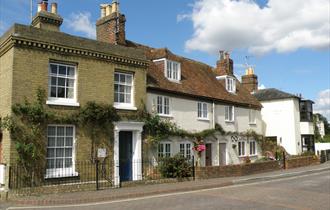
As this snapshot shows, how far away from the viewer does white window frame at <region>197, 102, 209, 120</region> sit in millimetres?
25500

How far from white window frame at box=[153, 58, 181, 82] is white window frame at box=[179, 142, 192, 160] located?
419cm

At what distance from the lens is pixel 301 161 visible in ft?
101

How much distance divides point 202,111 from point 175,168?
7.08 metres

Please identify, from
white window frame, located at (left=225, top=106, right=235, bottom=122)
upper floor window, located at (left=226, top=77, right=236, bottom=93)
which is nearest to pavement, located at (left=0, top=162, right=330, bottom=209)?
white window frame, located at (left=225, top=106, right=235, bottom=122)

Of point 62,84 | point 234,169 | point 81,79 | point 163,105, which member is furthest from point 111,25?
point 234,169

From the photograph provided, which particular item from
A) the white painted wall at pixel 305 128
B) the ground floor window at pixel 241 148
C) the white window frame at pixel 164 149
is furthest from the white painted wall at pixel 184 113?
the white painted wall at pixel 305 128

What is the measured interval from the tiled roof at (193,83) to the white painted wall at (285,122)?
3658mm

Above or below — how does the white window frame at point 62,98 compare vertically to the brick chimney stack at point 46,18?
below

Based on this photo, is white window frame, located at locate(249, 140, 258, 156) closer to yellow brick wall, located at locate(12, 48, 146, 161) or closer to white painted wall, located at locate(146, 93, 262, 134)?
white painted wall, located at locate(146, 93, 262, 134)

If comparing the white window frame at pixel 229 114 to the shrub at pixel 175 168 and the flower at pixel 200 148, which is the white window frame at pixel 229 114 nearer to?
the flower at pixel 200 148

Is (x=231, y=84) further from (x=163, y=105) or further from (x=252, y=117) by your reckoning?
(x=163, y=105)

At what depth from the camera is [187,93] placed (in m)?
24.0

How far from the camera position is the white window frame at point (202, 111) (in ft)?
83.7

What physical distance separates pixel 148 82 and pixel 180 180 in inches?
230
